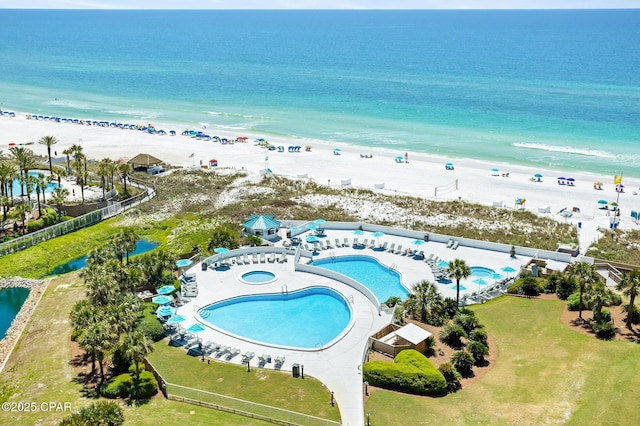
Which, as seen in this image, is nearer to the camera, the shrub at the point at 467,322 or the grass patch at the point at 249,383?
the grass patch at the point at 249,383

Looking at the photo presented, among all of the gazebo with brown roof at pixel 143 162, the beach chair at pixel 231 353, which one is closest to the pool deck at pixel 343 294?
the beach chair at pixel 231 353

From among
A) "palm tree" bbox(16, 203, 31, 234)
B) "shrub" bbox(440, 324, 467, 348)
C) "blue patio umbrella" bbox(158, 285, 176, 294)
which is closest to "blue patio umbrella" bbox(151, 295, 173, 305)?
"blue patio umbrella" bbox(158, 285, 176, 294)

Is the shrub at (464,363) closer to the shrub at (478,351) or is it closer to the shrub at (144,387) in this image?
the shrub at (478,351)

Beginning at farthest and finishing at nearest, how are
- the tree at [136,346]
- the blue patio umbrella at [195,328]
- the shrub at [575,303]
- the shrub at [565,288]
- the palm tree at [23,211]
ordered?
the palm tree at [23,211]
the shrub at [565,288]
the shrub at [575,303]
the blue patio umbrella at [195,328]
the tree at [136,346]

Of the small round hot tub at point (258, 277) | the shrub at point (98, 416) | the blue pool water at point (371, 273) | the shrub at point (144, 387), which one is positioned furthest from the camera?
the small round hot tub at point (258, 277)

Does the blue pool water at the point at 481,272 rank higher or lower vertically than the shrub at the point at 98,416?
higher

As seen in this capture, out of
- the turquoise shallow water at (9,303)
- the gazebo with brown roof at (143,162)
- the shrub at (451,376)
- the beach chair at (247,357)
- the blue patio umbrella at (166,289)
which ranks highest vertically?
the gazebo with brown roof at (143,162)
